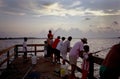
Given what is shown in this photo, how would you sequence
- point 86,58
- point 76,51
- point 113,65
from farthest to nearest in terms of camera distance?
point 76,51 → point 86,58 → point 113,65

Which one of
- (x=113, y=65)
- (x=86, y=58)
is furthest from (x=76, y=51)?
(x=113, y=65)

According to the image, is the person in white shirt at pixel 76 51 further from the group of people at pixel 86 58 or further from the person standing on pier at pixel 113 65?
the person standing on pier at pixel 113 65

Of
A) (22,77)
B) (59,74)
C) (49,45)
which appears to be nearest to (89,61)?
(59,74)

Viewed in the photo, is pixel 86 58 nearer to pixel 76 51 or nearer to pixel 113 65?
pixel 76 51

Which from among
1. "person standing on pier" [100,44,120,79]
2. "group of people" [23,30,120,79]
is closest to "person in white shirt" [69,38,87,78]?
"group of people" [23,30,120,79]

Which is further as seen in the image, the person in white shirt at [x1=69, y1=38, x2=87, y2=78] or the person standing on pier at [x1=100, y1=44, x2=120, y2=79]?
the person in white shirt at [x1=69, y1=38, x2=87, y2=78]

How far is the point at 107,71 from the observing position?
215 inches

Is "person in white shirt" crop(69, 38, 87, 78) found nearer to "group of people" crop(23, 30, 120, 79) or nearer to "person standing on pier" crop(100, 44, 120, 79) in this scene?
"group of people" crop(23, 30, 120, 79)

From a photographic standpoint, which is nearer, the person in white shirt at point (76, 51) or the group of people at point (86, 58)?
the group of people at point (86, 58)

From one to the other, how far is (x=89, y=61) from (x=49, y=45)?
1003cm

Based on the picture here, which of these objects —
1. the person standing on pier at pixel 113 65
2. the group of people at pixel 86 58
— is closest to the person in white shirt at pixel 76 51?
the group of people at pixel 86 58

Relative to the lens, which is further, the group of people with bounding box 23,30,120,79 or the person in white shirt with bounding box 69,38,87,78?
the person in white shirt with bounding box 69,38,87,78

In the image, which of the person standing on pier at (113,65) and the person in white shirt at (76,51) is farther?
the person in white shirt at (76,51)

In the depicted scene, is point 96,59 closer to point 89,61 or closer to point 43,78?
point 89,61
